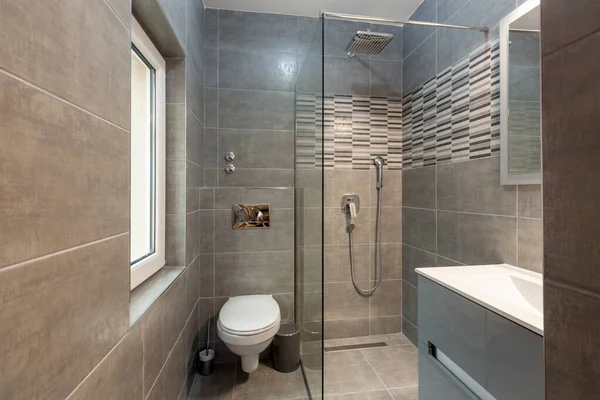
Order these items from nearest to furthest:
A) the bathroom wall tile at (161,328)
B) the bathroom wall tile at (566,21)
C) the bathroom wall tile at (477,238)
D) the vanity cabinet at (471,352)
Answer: the bathroom wall tile at (566,21)
the vanity cabinet at (471,352)
the bathroom wall tile at (161,328)
the bathroom wall tile at (477,238)

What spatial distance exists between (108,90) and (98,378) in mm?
715

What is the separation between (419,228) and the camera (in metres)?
2.21

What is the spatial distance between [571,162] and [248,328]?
1630 millimetres

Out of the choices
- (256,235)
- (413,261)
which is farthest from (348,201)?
(256,235)

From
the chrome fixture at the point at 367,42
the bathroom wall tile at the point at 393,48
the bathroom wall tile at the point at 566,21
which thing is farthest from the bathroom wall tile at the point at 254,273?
the bathroom wall tile at the point at 566,21

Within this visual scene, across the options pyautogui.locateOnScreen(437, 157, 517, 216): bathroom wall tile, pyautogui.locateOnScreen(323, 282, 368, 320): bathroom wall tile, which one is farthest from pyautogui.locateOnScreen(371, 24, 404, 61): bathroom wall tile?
pyautogui.locateOnScreen(323, 282, 368, 320): bathroom wall tile

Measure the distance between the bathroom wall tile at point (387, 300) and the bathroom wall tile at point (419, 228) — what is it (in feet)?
1.33

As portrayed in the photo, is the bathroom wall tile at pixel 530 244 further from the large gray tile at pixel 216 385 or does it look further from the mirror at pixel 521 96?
the large gray tile at pixel 216 385

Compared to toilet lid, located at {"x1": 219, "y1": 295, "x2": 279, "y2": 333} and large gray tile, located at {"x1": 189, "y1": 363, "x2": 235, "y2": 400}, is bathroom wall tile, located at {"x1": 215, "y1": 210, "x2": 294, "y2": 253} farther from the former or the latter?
large gray tile, located at {"x1": 189, "y1": 363, "x2": 235, "y2": 400}

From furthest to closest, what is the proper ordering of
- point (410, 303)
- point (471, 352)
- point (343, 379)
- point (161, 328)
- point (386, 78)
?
point (386, 78) → point (410, 303) → point (343, 379) → point (161, 328) → point (471, 352)

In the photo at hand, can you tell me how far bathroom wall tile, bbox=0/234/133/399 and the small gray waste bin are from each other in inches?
55.5

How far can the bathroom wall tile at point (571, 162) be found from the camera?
0.31 meters

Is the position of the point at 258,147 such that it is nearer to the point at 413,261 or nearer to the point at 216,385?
the point at 413,261

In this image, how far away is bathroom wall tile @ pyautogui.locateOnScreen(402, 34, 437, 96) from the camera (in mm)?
2068
